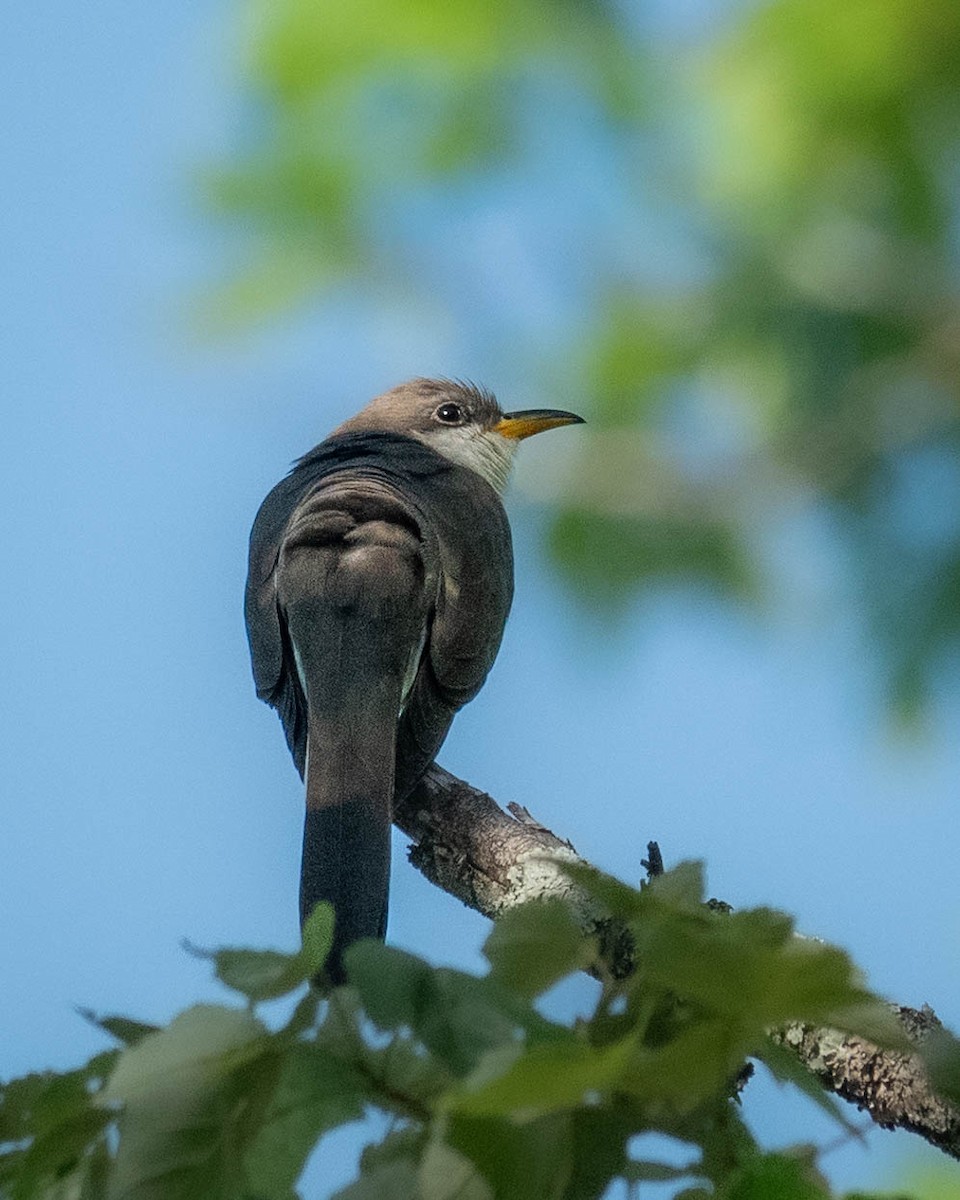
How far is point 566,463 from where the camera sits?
490 centimetres

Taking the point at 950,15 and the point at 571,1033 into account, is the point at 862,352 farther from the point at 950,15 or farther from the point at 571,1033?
the point at 571,1033

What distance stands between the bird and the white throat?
1.46 metres

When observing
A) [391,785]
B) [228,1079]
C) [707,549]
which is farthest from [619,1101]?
[707,549]

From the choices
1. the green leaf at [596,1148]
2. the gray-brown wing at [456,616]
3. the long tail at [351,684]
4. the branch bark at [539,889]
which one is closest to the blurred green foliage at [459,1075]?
the green leaf at [596,1148]

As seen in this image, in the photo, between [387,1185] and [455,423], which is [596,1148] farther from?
[455,423]

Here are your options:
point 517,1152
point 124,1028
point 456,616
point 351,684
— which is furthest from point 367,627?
point 517,1152

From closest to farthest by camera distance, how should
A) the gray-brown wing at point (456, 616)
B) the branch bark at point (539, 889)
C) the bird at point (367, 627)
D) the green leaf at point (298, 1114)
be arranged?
1. the green leaf at point (298, 1114)
2. the branch bark at point (539, 889)
3. the bird at point (367, 627)
4. the gray-brown wing at point (456, 616)

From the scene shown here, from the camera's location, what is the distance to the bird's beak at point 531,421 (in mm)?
5686

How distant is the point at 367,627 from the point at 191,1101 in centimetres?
355

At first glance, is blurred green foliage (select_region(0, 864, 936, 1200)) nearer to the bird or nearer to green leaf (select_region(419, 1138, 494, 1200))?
green leaf (select_region(419, 1138, 494, 1200))

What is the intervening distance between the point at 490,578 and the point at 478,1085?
168 inches

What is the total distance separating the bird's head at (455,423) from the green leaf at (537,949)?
6004 millimetres

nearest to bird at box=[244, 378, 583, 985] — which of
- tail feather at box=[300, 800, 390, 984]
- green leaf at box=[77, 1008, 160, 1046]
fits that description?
tail feather at box=[300, 800, 390, 984]

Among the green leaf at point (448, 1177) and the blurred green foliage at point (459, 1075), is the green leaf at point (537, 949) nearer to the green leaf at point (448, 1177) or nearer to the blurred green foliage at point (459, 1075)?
the blurred green foliage at point (459, 1075)
